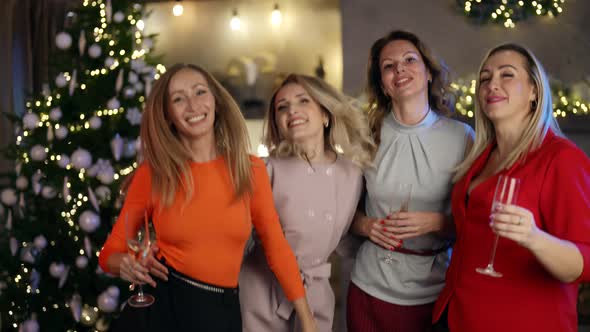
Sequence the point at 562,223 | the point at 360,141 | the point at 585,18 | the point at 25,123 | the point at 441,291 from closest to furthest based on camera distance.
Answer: the point at 562,223 → the point at 441,291 → the point at 360,141 → the point at 25,123 → the point at 585,18

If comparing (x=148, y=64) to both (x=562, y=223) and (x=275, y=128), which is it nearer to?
(x=275, y=128)

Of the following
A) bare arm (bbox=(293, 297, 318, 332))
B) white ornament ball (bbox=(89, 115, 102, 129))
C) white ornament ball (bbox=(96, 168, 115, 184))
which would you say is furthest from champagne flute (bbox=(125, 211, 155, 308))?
white ornament ball (bbox=(89, 115, 102, 129))

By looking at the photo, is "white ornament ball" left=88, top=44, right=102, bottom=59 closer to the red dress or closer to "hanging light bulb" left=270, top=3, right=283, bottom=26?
the red dress

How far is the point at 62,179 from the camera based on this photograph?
3.41 m

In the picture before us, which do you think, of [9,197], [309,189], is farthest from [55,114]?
[309,189]

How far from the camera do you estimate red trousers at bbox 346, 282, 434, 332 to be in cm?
208

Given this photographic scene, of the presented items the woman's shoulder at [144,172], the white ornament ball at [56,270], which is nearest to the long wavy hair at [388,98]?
the woman's shoulder at [144,172]

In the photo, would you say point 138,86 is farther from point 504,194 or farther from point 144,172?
point 504,194

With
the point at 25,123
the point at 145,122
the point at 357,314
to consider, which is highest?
the point at 145,122

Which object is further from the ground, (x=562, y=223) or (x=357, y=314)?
(x=562, y=223)

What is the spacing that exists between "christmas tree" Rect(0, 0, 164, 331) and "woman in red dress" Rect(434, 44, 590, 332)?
217 cm

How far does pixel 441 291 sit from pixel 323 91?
850 mm

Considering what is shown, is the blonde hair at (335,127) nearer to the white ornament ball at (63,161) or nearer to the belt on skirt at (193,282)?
the belt on skirt at (193,282)

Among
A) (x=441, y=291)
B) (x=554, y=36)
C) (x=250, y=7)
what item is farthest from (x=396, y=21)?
(x=441, y=291)
